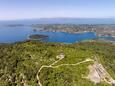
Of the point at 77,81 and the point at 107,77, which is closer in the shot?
the point at 77,81

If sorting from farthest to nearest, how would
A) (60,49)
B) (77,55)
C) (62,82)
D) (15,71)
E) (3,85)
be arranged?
(60,49) < (77,55) < (15,71) < (3,85) < (62,82)

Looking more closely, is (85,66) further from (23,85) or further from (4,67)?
(4,67)

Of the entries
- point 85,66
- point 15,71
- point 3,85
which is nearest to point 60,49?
point 85,66


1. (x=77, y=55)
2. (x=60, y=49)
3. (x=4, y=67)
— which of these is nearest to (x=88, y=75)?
(x=77, y=55)

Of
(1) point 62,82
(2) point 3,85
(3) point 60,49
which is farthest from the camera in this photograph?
(3) point 60,49

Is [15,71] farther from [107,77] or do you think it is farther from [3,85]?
[107,77]

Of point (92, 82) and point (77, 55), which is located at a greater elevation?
point (77, 55)
